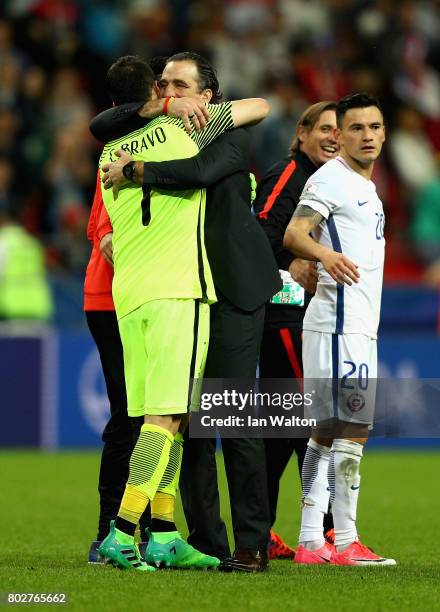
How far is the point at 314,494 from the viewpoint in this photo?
678cm

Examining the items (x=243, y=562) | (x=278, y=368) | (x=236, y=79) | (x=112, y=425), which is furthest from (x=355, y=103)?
(x=236, y=79)

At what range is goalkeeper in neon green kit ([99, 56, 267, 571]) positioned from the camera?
19.0 feet

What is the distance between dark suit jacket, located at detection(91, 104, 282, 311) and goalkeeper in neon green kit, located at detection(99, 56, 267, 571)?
7cm

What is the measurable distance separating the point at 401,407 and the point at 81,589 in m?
2.71

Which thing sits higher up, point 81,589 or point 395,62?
point 395,62

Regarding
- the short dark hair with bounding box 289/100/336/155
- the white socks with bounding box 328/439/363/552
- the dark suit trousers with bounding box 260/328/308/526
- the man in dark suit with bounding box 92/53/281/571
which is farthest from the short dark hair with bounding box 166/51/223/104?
the white socks with bounding box 328/439/363/552

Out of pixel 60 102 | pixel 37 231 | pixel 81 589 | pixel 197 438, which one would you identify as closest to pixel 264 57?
pixel 60 102

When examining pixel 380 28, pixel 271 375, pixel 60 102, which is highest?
pixel 380 28

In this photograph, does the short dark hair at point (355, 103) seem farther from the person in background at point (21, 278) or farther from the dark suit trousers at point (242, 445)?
the person in background at point (21, 278)

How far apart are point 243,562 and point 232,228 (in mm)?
1397

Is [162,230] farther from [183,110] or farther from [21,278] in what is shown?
[21,278]

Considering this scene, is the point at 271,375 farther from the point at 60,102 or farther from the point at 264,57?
the point at 264,57

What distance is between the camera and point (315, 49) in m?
17.5

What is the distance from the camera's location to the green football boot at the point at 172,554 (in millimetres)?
6070
